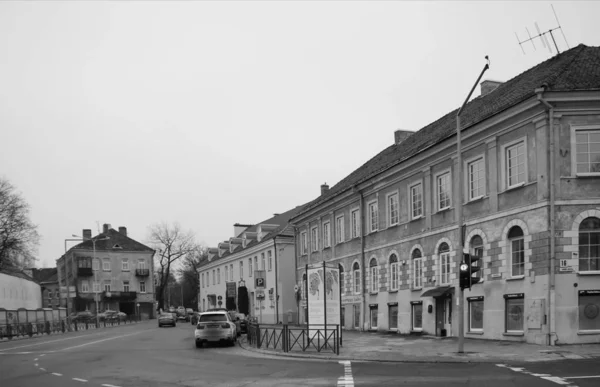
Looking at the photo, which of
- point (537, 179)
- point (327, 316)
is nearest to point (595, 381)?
point (537, 179)

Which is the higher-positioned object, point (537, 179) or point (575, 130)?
point (575, 130)

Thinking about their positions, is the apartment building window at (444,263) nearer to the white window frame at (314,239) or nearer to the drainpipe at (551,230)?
the drainpipe at (551,230)

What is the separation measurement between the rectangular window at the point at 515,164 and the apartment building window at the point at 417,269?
8140mm

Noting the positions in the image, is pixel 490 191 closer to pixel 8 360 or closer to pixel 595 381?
pixel 595 381

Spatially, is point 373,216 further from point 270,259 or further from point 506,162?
point 270,259

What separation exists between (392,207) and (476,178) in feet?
28.1

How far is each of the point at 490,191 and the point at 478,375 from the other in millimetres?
12633

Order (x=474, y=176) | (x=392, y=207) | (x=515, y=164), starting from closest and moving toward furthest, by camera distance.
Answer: (x=515, y=164) < (x=474, y=176) < (x=392, y=207)

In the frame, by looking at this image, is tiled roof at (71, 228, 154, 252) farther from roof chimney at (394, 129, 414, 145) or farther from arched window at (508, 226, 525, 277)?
arched window at (508, 226, 525, 277)

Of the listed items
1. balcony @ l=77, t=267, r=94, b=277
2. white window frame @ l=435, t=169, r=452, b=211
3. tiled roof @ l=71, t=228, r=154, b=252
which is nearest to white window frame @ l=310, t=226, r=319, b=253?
white window frame @ l=435, t=169, r=452, b=211

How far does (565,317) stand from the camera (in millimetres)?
22266

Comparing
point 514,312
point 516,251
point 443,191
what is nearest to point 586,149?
point 516,251

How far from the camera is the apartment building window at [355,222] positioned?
40562 mm

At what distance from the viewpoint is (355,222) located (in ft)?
136
